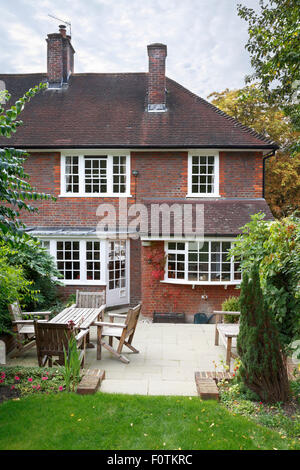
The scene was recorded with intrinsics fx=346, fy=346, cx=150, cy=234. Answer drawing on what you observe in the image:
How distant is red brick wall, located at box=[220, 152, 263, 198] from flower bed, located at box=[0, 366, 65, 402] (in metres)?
9.27

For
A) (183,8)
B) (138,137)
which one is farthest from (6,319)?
(183,8)

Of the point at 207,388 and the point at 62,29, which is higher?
the point at 62,29

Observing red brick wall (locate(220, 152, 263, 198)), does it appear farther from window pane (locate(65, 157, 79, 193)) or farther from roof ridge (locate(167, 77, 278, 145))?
window pane (locate(65, 157, 79, 193))

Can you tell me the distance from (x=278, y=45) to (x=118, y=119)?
27.3 ft

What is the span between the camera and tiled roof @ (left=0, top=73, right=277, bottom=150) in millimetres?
12688

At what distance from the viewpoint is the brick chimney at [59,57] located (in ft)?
48.3

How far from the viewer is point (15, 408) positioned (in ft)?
14.9

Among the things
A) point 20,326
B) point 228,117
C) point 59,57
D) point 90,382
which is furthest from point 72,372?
point 59,57

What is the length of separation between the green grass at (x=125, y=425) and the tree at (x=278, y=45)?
5.70 meters

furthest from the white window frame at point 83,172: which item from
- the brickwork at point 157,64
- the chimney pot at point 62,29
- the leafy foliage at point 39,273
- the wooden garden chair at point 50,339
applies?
the wooden garden chair at point 50,339

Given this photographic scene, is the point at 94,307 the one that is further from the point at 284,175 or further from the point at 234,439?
the point at 284,175

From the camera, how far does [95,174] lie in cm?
1291

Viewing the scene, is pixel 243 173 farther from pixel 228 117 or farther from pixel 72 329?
pixel 72 329

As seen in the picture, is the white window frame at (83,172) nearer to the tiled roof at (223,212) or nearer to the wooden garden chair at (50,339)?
the tiled roof at (223,212)
